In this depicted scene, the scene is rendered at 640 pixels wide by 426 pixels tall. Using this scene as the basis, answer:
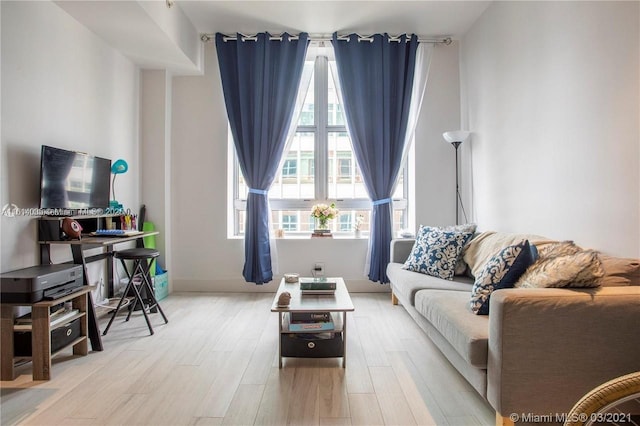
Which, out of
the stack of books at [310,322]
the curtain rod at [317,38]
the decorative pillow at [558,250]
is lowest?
Answer: the stack of books at [310,322]

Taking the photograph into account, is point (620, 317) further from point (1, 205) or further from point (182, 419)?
point (1, 205)

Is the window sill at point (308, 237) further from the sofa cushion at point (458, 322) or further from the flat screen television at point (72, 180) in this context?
the sofa cushion at point (458, 322)

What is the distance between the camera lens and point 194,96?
404 centimetres

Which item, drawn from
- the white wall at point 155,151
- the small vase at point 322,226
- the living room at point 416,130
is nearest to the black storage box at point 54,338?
the living room at point 416,130

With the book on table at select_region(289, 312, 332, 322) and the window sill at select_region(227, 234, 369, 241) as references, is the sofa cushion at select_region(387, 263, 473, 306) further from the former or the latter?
the window sill at select_region(227, 234, 369, 241)

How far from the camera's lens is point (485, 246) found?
2846 mm

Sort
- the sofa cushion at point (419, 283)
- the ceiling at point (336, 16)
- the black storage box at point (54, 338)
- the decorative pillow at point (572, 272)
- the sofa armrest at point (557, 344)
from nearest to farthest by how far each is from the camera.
Answer: the sofa armrest at point (557, 344) < the decorative pillow at point (572, 272) < the black storage box at point (54, 338) < the sofa cushion at point (419, 283) < the ceiling at point (336, 16)

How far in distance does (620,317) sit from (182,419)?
2.04 meters

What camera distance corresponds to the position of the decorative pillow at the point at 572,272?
157 cm

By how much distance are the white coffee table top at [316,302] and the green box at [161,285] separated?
1.72m

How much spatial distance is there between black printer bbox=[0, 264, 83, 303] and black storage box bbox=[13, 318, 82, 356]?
0.80 feet

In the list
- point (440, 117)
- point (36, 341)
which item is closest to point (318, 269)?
point (440, 117)

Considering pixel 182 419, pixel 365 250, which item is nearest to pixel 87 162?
pixel 182 419

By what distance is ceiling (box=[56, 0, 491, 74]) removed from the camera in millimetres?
2990
